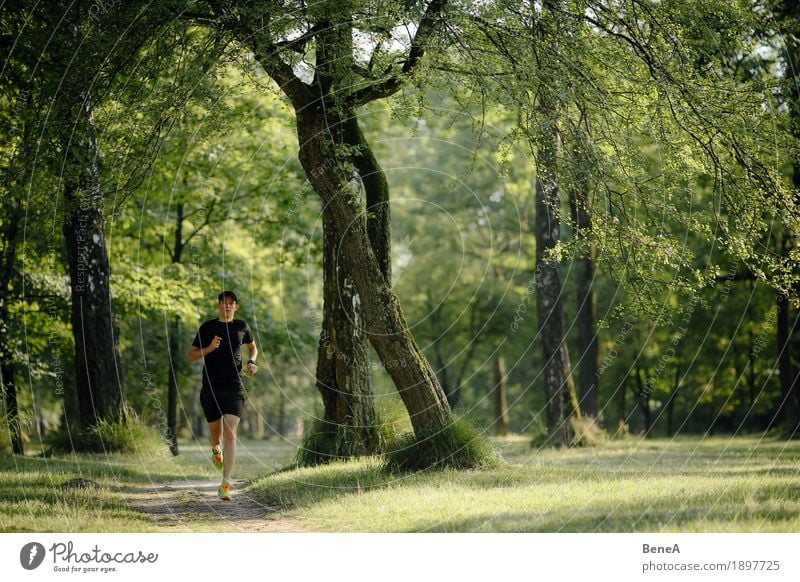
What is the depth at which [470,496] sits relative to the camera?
1041cm

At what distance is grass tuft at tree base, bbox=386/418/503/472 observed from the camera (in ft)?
41.2

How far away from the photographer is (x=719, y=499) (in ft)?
31.1

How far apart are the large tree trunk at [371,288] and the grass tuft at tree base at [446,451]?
20 centimetres

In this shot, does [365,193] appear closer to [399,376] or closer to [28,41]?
[399,376]

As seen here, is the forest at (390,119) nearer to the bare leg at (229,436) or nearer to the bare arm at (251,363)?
the bare arm at (251,363)

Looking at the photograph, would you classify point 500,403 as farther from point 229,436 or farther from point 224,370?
point 224,370

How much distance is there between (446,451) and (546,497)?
2554mm

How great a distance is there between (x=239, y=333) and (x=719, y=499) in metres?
5.95

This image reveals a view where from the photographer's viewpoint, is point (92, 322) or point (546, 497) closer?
point (546, 497)

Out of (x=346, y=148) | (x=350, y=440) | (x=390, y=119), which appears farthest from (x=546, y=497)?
(x=390, y=119)

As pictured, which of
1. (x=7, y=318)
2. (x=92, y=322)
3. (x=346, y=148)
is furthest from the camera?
(x=7, y=318)

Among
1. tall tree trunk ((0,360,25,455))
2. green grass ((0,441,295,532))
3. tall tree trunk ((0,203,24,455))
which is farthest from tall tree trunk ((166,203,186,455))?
green grass ((0,441,295,532))

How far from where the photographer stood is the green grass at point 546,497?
28.7 ft
